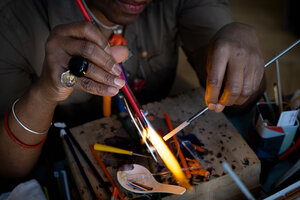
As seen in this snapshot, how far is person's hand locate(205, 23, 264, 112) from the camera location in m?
0.68

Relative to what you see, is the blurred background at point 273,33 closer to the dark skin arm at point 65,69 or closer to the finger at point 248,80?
the finger at point 248,80

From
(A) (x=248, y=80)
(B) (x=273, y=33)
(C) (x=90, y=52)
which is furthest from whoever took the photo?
(B) (x=273, y=33)

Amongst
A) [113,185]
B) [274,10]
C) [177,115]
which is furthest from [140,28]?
[274,10]

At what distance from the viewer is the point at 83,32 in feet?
1.99

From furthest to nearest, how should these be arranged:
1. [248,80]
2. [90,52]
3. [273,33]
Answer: [273,33] < [248,80] < [90,52]

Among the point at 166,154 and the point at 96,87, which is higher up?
the point at 96,87

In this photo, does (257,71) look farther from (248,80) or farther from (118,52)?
(118,52)

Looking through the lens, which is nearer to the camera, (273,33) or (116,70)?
(116,70)

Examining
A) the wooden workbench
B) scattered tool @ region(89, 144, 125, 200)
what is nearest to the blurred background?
the wooden workbench

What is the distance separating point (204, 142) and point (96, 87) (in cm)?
35

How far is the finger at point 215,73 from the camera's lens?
0.68 meters

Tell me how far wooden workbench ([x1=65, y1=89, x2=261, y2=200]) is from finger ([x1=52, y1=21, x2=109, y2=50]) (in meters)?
0.28

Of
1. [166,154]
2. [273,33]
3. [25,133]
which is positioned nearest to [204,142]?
[166,154]

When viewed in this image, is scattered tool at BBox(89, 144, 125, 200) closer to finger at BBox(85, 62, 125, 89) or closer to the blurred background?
finger at BBox(85, 62, 125, 89)
